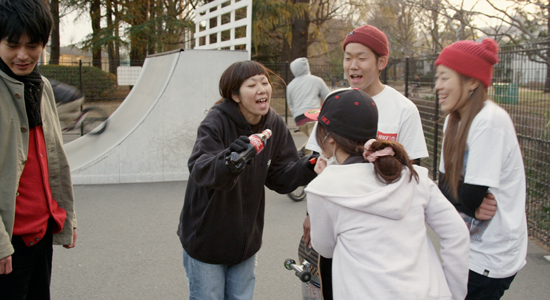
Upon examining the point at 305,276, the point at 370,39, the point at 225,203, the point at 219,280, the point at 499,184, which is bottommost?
the point at 219,280

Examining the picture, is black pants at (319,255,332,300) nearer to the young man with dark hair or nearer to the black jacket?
the black jacket

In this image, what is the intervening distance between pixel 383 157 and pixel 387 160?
0.02 metres

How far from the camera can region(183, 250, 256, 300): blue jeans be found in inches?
97.9

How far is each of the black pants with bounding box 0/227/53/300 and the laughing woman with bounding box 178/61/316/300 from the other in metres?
0.72

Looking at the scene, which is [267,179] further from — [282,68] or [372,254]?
[282,68]

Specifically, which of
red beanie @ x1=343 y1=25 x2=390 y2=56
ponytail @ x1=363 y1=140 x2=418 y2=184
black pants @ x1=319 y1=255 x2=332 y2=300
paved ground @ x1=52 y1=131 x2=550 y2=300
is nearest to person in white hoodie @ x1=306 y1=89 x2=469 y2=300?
ponytail @ x1=363 y1=140 x2=418 y2=184

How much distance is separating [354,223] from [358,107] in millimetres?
468

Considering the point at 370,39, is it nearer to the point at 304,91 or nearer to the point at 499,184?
the point at 499,184

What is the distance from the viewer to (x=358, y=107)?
6.05 ft

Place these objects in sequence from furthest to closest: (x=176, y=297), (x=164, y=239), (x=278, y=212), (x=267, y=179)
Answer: (x=278, y=212) → (x=164, y=239) → (x=176, y=297) → (x=267, y=179)

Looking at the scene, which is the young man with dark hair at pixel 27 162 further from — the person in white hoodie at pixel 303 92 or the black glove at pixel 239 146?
the person in white hoodie at pixel 303 92

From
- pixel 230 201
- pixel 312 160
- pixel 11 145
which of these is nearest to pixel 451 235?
pixel 312 160

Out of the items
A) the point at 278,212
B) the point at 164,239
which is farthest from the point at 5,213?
the point at 278,212

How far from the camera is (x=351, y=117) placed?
1836 mm
